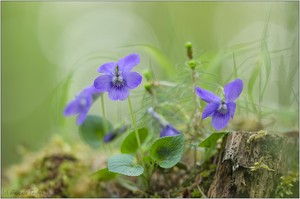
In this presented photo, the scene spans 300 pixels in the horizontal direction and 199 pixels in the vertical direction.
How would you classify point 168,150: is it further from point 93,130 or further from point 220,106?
point 93,130

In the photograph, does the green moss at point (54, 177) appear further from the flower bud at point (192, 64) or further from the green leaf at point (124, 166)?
the flower bud at point (192, 64)

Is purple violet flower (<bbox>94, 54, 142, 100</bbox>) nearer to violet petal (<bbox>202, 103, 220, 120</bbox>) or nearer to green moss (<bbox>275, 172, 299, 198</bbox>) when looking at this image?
violet petal (<bbox>202, 103, 220, 120</bbox>)

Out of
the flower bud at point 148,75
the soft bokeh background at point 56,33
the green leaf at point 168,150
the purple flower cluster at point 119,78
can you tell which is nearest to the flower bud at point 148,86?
the flower bud at point 148,75

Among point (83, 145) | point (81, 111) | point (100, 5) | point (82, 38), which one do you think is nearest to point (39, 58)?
point (82, 38)

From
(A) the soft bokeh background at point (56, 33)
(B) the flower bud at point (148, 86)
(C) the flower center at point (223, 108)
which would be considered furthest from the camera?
(A) the soft bokeh background at point (56, 33)

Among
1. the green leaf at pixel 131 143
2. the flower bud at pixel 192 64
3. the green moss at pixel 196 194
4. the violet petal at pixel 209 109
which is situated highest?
the flower bud at pixel 192 64

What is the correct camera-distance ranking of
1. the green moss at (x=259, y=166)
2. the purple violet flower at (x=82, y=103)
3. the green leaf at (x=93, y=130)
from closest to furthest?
the green moss at (x=259, y=166) < the purple violet flower at (x=82, y=103) < the green leaf at (x=93, y=130)
